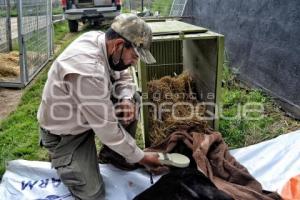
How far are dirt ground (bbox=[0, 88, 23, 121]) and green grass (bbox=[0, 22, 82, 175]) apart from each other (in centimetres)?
8

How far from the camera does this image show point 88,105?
1798mm

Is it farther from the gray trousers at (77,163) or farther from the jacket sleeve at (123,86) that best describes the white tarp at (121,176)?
the jacket sleeve at (123,86)

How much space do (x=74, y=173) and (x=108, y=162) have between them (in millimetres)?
431

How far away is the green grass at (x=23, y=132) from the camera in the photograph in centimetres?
285

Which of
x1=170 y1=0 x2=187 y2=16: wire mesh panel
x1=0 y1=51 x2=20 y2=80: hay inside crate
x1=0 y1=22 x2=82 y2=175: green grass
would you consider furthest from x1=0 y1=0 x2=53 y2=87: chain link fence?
x1=170 y1=0 x2=187 y2=16: wire mesh panel

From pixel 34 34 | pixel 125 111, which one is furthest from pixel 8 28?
pixel 125 111

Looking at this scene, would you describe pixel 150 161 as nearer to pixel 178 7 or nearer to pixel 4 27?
pixel 4 27

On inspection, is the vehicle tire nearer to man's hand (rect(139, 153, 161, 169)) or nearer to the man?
the man

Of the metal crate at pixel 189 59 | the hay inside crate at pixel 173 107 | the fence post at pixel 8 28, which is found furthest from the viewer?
the fence post at pixel 8 28

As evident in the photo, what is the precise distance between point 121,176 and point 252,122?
56.3 inches

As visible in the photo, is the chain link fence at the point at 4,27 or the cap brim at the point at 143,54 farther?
the chain link fence at the point at 4,27

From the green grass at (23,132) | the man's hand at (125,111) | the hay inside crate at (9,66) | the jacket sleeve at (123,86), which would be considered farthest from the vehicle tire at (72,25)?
the man's hand at (125,111)

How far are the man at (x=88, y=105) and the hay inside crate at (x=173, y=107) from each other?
1.89ft

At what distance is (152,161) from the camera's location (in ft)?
7.27
